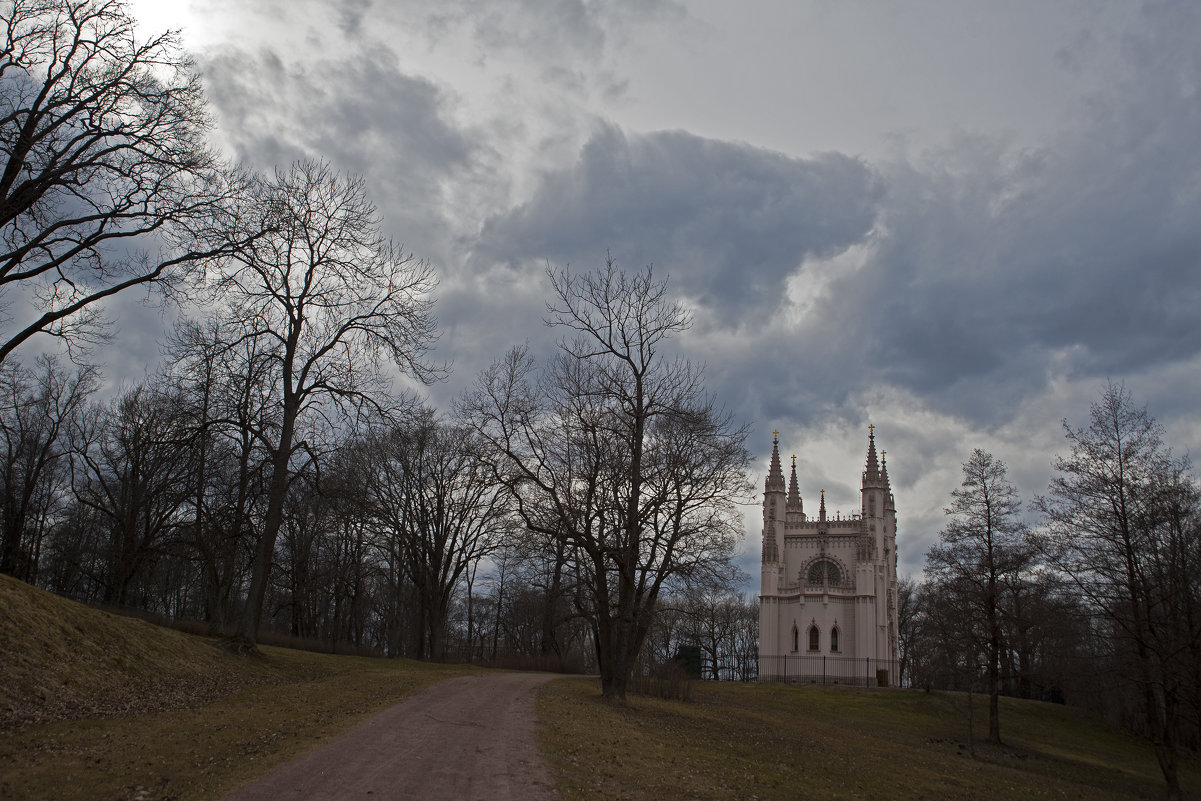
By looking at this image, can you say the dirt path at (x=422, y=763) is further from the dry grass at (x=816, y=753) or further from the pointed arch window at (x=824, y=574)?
the pointed arch window at (x=824, y=574)

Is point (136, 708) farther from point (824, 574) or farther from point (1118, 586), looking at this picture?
point (824, 574)

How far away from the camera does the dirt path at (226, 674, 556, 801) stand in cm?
902

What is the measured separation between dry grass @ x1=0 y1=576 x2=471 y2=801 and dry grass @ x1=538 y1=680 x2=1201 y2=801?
13.2 feet

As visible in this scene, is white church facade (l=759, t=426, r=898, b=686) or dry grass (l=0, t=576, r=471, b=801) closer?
dry grass (l=0, t=576, r=471, b=801)

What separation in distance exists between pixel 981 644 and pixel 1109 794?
28.9 ft

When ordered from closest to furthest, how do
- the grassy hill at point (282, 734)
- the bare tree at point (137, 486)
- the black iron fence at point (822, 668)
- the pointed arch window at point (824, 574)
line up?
the grassy hill at point (282, 734), the bare tree at point (137, 486), the black iron fence at point (822, 668), the pointed arch window at point (824, 574)

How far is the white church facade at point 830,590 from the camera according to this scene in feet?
178

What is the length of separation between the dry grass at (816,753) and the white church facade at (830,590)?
16.2 metres

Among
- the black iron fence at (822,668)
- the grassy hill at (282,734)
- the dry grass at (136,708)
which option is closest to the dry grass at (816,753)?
the grassy hill at (282,734)

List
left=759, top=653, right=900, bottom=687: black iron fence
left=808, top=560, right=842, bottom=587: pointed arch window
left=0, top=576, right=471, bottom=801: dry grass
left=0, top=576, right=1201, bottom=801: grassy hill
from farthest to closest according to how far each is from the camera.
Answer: left=808, top=560, right=842, bottom=587: pointed arch window
left=759, top=653, right=900, bottom=687: black iron fence
left=0, top=576, right=1201, bottom=801: grassy hill
left=0, top=576, right=471, bottom=801: dry grass

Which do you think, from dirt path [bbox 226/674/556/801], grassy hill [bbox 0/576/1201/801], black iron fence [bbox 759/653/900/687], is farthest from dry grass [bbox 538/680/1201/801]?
black iron fence [bbox 759/653/900/687]

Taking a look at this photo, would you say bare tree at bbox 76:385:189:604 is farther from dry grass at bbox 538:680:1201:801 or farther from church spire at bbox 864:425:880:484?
church spire at bbox 864:425:880:484

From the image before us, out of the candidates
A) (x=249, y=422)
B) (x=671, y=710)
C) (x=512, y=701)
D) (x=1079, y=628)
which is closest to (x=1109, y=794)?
(x=1079, y=628)

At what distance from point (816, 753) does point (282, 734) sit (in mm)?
10918
